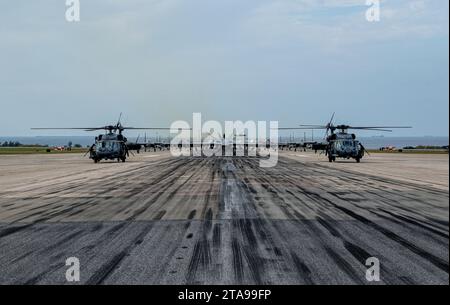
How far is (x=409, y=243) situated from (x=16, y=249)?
9.01 m

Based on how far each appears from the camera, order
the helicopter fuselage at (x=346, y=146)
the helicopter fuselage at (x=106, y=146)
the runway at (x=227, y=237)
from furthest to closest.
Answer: the helicopter fuselage at (x=106, y=146) → the helicopter fuselage at (x=346, y=146) → the runway at (x=227, y=237)

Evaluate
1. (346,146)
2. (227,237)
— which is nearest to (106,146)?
(346,146)

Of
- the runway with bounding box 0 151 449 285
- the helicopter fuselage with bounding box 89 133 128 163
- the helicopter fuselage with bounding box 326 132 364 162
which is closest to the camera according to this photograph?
the runway with bounding box 0 151 449 285

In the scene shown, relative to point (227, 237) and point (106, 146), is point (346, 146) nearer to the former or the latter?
point (106, 146)

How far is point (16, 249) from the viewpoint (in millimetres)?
9859

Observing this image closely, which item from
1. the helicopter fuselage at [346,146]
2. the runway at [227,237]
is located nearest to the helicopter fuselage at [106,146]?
the helicopter fuselage at [346,146]

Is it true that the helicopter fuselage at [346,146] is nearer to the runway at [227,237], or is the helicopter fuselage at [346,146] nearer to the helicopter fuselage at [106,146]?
the helicopter fuselage at [106,146]

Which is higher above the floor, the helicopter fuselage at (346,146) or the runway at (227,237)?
the helicopter fuselage at (346,146)

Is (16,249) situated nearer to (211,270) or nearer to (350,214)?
(211,270)

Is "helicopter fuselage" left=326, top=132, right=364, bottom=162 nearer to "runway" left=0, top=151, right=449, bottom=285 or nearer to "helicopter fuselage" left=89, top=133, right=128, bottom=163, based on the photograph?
"helicopter fuselage" left=89, top=133, right=128, bottom=163

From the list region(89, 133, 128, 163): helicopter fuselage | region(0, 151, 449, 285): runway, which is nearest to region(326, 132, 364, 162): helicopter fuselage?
region(89, 133, 128, 163): helicopter fuselage
